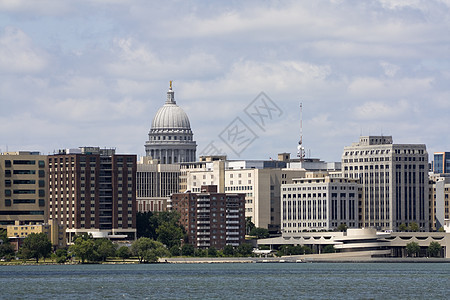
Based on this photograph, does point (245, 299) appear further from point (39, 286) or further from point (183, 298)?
point (39, 286)

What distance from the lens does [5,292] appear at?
180 metres

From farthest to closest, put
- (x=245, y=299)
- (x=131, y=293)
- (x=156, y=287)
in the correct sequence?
(x=156, y=287)
(x=131, y=293)
(x=245, y=299)

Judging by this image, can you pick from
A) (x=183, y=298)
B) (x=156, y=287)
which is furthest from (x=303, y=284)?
(x=183, y=298)

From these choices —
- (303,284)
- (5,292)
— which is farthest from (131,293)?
(303,284)

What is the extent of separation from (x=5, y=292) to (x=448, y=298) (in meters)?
55.4

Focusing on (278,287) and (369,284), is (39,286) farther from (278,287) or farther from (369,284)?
(369,284)

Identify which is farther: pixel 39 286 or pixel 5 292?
pixel 39 286

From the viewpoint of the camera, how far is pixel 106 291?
18112cm

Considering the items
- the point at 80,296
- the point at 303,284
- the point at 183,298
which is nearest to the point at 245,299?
the point at 183,298

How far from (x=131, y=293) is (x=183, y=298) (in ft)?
36.9

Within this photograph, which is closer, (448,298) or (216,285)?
(448,298)

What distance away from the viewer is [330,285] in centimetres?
19462

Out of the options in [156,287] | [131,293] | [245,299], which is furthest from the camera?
[156,287]

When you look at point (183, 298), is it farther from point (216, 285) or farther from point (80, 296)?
point (216, 285)
